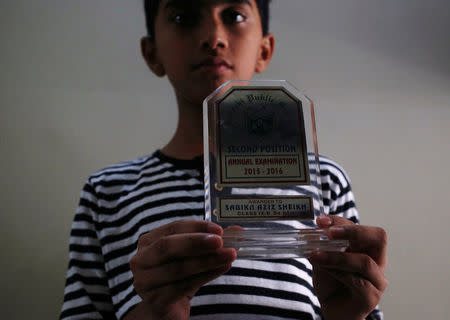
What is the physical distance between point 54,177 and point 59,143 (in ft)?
0.29

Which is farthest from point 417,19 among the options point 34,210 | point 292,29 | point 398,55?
point 34,210

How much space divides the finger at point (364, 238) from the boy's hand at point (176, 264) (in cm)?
11

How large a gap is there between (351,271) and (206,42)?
0.41 m

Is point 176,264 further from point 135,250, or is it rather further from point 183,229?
point 135,250

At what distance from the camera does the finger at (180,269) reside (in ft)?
1.08

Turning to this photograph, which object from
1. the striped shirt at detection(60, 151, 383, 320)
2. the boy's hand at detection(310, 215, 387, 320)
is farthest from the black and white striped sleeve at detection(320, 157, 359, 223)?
the boy's hand at detection(310, 215, 387, 320)

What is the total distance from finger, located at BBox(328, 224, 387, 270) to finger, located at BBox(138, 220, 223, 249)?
4.8 inches

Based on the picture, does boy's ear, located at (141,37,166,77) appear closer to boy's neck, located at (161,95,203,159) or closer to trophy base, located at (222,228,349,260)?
boy's neck, located at (161,95,203,159)

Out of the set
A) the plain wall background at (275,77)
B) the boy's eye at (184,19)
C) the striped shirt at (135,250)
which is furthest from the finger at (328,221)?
the plain wall background at (275,77)

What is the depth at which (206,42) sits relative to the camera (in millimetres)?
564

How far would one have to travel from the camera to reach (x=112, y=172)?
69 centimetres

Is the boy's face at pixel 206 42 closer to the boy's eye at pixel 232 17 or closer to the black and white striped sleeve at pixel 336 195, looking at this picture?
the boy's eye at pixel 232 17

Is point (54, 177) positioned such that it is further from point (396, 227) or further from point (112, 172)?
point (396, 227)

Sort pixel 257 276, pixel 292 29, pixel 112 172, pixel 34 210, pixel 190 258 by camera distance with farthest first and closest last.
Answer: pixel 292 29, pixel 34 210, pixel 112 172, pixel 257 276, pixel 190 258
